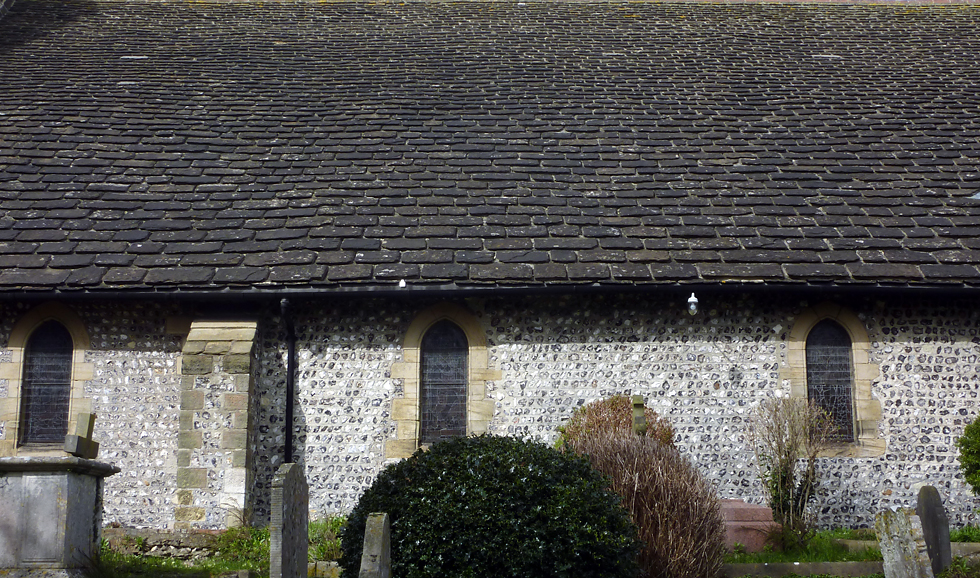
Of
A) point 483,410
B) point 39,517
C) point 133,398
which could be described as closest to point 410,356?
point 483,410

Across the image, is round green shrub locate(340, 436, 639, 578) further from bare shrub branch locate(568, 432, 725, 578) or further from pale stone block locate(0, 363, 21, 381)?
pale stone block locate(0, 363, 21, 381)

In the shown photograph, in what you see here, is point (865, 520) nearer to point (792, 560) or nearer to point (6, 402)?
point (792, 560)

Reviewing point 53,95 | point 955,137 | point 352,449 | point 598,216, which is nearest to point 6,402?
point 352,449

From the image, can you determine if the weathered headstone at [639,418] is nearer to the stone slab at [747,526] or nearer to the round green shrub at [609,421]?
the round green shrub at [609,421]

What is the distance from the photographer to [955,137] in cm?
1256

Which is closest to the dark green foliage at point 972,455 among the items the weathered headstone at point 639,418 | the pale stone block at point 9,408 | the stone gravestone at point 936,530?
the stone gravestone at point 936,530

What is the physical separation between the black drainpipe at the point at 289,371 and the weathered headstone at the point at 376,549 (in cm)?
431

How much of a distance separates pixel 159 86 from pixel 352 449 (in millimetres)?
7671

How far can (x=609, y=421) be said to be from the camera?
9305 millimetres

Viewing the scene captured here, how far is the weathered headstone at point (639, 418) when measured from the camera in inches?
349

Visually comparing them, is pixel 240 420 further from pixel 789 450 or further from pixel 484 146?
pixel 789 450

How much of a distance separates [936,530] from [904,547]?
1696mm

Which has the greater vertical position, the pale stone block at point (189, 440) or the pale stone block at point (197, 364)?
the pale stone block at point (197, 364)

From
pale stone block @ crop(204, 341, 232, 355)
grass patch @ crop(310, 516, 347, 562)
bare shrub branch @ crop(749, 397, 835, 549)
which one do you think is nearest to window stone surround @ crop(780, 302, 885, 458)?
bare shrub branch @ crop(749, 397, 835, 549)
